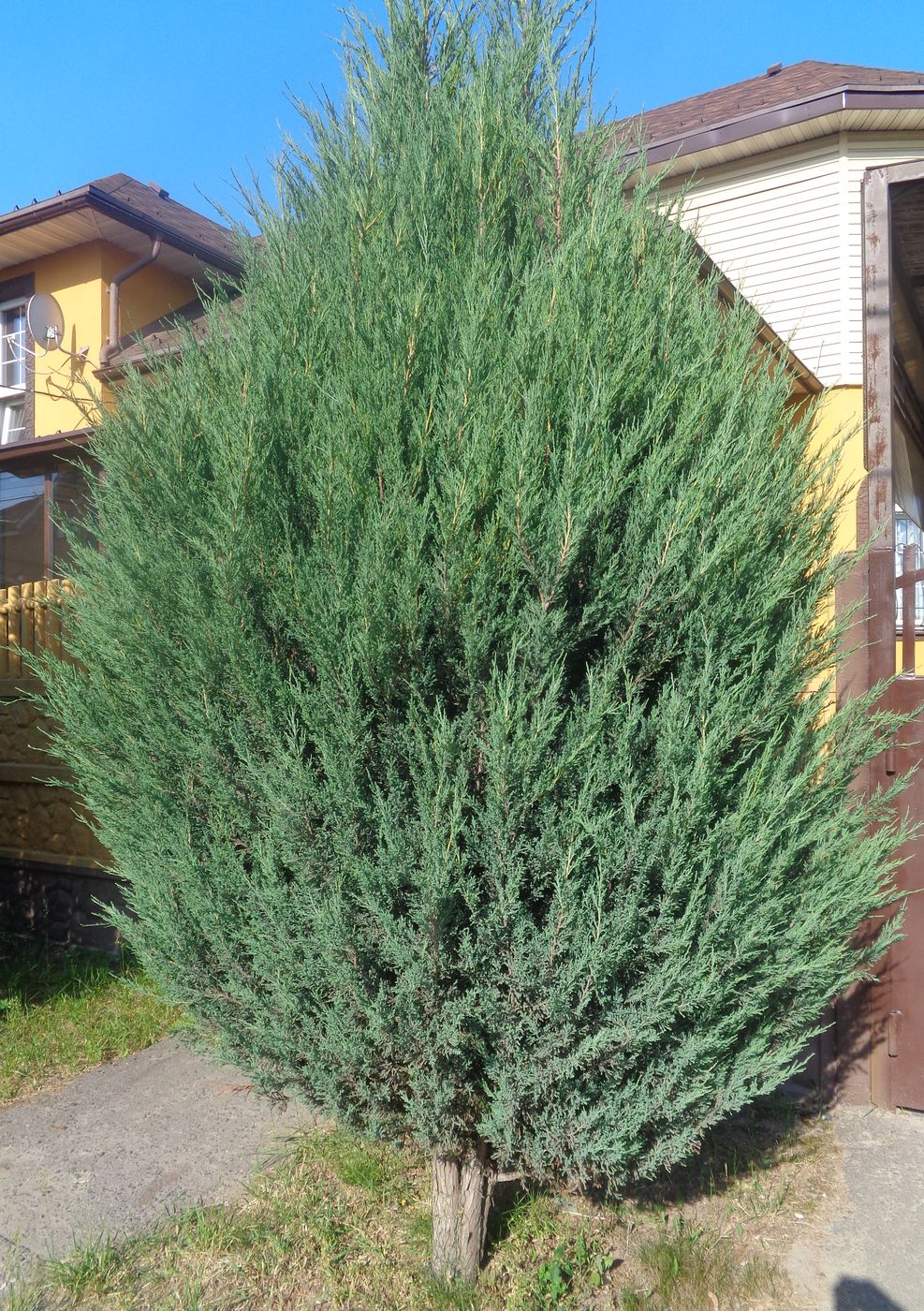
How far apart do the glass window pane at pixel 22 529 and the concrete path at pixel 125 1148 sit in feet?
21.8

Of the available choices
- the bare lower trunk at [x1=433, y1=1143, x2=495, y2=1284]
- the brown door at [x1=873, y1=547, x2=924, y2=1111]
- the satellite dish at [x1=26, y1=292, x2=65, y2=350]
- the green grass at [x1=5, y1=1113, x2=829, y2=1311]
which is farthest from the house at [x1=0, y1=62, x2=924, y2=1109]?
the bare lower trunk at [x1=433, y1=1143, x2=495, y2=1284]

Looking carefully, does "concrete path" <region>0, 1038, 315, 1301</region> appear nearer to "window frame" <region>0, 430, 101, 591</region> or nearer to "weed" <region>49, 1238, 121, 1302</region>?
"weed" <region>49, 1238, 121, 1302</region>

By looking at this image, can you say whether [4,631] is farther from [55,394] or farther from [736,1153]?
[736,1153]

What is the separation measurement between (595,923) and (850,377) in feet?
17.6

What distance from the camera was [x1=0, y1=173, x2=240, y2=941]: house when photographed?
22.8ft

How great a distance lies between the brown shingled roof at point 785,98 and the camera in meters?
6.84

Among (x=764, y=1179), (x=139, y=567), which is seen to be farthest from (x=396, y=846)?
(x=764, y=1179)

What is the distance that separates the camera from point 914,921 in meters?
4.34

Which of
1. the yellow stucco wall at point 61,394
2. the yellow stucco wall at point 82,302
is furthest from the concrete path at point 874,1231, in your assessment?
the yellow stucco wall at point 82,302

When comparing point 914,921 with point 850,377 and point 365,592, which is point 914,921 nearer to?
point 365,592

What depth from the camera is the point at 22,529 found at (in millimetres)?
11062

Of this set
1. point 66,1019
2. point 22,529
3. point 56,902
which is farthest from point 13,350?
point 66,1019

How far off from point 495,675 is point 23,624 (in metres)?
5.86

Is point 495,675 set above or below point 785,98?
below
